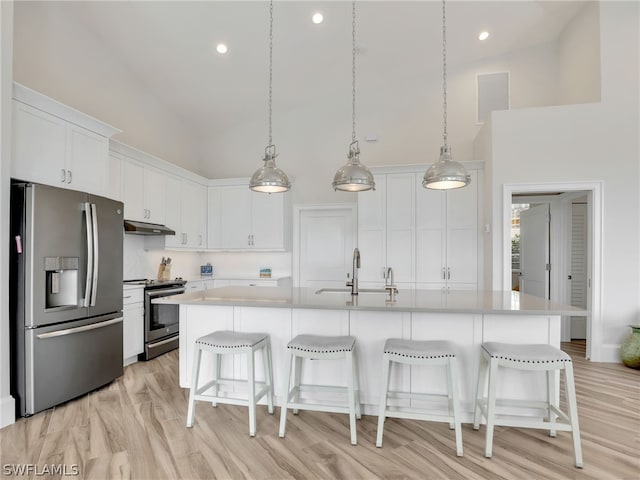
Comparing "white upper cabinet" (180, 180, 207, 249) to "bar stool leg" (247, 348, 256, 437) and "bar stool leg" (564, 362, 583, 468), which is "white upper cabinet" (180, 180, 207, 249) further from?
"bar stool leg" (564, 362, 583, 468)

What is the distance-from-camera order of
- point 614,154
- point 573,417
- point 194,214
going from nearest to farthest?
point 573,417, point 614,154, point 194,214

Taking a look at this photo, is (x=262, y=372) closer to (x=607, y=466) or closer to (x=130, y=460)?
(x=130, y=460)

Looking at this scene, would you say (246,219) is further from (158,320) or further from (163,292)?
(158,320)

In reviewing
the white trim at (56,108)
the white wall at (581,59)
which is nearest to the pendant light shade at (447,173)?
the white wall at (581,59)

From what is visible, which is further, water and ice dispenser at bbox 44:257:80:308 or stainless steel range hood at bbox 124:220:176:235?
stainless steel range hood at bbox 124:220:176:235

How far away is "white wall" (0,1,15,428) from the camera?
2.71 meters

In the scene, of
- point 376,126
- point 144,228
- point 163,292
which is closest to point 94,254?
point 144,228

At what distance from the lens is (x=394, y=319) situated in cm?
287

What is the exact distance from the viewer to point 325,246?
20.3 ft

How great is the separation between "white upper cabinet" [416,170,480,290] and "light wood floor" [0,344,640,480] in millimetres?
2165

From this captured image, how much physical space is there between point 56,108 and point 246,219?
3.25 metres

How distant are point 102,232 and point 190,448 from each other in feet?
7.01

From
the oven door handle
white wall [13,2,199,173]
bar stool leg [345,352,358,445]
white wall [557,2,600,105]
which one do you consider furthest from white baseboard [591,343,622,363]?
white wall [13,2,199,173]

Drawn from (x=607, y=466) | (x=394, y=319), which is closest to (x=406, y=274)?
(x=394, y=319)
